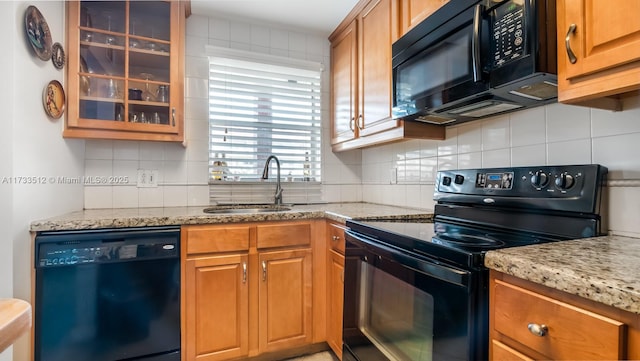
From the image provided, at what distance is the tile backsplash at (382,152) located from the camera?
1051 mm

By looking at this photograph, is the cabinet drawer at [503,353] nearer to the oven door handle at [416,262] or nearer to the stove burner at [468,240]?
the oven door handle at [416,262]

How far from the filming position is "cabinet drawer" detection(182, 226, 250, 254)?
1.61 metres

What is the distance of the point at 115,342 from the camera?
150cm

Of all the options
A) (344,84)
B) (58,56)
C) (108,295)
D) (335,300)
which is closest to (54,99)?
(58,56)

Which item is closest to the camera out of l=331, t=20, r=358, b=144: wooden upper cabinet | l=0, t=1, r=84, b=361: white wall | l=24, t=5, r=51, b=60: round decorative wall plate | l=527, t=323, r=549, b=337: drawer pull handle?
l=527, t=323, r=549, b=337: drawer pull handle

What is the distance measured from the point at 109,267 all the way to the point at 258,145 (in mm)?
1258

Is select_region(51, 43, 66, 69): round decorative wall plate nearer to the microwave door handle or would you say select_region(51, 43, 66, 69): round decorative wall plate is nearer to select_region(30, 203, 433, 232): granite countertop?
select_region(30, 203, 433, 232): granite countertop

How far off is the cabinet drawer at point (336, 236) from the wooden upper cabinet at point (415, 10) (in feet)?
3.70

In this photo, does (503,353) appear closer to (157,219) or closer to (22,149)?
(157,219)

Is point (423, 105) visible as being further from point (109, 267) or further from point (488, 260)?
point (109, 267)

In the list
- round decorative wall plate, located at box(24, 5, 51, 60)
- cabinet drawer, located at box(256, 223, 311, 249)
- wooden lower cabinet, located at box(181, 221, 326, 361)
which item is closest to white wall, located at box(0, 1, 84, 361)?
round decorative wall plate, located at box(24, 5, 51, 60)

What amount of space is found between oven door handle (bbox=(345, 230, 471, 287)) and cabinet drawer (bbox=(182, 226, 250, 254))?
25.2 inches


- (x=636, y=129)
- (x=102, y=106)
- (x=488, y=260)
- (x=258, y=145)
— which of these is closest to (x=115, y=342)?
(x=102, y=106)

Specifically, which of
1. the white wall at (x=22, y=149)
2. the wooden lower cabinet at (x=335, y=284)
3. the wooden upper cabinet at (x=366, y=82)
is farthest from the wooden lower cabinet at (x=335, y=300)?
the white wall at (x=22, y=149)
